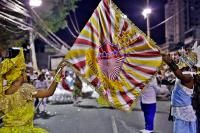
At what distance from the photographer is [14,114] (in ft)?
16.3

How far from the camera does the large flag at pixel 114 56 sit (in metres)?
5.38

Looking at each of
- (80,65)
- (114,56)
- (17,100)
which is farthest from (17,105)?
(114,56)

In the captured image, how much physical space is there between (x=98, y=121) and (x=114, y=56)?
7.52m

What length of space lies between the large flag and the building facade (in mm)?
22858

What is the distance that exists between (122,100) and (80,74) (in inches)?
26.5

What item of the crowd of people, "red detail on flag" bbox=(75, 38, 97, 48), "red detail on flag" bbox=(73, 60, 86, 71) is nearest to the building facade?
the crowd of people

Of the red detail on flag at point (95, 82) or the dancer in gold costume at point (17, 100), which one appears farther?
the red detail on flag at point (95, 82)

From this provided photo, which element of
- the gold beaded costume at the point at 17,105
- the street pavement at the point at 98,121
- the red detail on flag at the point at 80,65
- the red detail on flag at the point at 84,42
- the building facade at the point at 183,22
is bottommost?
the street pavement at the point at 98,121

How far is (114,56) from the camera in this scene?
17.9ft

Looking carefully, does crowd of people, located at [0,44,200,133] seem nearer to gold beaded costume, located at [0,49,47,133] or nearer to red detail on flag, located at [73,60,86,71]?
gold beaded costume, located at [0,49,47,133]

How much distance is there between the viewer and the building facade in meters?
31.3

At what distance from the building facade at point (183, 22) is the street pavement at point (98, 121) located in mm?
14572

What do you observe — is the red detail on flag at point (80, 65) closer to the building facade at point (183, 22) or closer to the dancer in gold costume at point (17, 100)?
the dancer in gold costume at point (17, 100)

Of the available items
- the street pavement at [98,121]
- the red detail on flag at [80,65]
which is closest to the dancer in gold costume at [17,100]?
the red detail on flag at [80,65]
